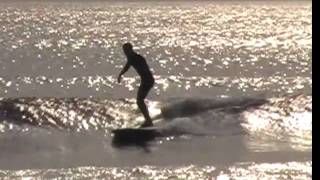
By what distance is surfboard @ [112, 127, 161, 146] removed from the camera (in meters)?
11.8

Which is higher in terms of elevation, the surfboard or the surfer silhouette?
the surfer silhouette

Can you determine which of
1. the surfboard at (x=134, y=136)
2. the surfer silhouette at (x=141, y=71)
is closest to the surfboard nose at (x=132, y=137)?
the surfboard at (x=134, y=136)

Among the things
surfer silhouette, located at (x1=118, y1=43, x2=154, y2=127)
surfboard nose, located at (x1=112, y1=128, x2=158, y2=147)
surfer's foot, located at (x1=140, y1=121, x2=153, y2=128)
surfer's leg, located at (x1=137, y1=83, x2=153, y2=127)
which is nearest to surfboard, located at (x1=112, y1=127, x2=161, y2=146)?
surfboard nose, located at (x1=112, y1=128, x2=158, y2=147)

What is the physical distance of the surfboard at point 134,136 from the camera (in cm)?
1180

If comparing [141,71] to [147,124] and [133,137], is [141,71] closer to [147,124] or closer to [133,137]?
[147,124]

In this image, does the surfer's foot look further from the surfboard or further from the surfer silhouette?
the surfboard

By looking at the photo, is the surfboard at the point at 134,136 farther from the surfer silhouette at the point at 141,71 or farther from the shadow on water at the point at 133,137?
the surfer silhouette at the point at 141,71

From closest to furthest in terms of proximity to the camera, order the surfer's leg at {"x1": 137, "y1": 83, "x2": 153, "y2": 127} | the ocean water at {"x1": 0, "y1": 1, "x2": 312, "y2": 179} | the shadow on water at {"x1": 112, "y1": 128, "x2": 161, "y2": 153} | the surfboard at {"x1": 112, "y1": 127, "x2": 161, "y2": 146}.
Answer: the ocean water at {"x1": 0, "y1": 1, "x2": 312, "y2": 179}
the shadow on water at {"x1": 112, "y1": 128, "x2": 161, "y2": 153}
the surfboard at {"x1": 112, "y1": 127, "x2": 161, "y2": 146}
the surfer's leg at {"x1": 137, "y1": 83, "x2": 153, "y2": 127}

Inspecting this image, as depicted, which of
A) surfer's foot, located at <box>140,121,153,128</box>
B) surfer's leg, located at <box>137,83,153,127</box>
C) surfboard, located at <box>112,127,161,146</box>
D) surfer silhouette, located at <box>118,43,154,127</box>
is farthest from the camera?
surfer silhouette, located at <box>118,43,154,127</box>

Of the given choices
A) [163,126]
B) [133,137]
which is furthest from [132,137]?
[163,126]

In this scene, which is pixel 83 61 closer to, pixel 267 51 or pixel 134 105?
pixel 267 51

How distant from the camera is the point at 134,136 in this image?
1204cm
